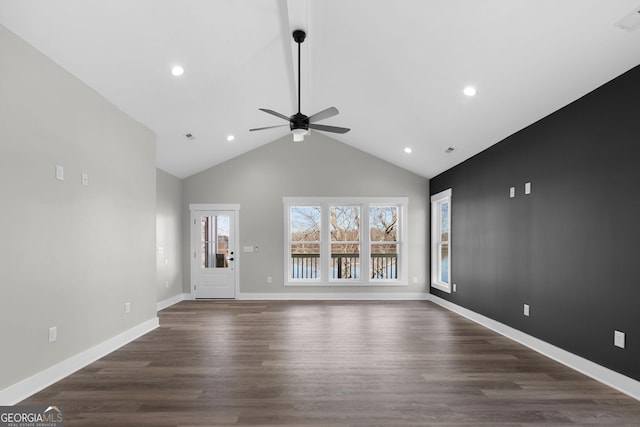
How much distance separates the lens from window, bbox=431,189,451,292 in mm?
6367

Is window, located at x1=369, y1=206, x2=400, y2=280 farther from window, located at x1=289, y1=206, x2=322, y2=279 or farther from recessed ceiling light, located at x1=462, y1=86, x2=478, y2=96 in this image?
recessed ceiling light, located at x1=462, y1=86, x2=478, y2=96

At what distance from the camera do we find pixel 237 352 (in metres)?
3.82

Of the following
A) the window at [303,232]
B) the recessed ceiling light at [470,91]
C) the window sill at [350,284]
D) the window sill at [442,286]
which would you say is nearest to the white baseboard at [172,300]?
the window sill at [350,284]

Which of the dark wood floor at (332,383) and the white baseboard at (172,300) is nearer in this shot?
the dark wood floor at (332,383)

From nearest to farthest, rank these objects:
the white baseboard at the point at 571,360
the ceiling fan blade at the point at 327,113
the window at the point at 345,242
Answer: the white baseboard at the point at 571,360, the ceiling fan blade at the point at 327,113, the window at the point at 345,242

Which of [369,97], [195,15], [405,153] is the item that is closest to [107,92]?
[195,15]

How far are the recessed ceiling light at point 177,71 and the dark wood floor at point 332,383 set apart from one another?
3.03 meters

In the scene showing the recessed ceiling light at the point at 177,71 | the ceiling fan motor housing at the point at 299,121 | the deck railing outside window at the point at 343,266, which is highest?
the recessed ceiling light at the point at 177,71

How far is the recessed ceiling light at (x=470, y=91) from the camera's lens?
371cm

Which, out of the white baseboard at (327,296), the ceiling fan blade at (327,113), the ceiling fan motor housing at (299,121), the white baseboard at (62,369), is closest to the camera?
the white baseboard at (62,369)

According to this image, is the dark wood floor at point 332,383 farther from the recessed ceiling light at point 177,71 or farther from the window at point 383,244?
the recessed ceiling light at point 177,71

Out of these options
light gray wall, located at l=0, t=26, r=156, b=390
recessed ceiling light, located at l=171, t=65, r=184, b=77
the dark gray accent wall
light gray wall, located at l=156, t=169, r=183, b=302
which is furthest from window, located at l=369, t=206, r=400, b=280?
recessed ceiling light, located at l=171, t=65, r=184, b=77

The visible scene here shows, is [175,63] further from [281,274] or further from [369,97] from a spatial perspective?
[281,274]

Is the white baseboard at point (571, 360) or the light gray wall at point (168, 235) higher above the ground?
the light gray wall at point (168, 235)
